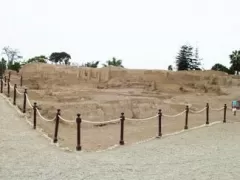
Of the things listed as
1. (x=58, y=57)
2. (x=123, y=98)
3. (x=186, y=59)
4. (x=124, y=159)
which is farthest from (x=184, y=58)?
(x=124, y=159)

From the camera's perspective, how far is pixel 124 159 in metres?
9.53

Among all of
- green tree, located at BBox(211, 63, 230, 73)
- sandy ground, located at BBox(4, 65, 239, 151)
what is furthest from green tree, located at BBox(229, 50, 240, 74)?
sandy ground, located at BBox(4, 65, 239, 151)

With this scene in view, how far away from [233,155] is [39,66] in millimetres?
37849

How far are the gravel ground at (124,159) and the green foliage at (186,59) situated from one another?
5099cm

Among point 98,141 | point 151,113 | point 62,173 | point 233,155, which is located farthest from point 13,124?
point 151,113

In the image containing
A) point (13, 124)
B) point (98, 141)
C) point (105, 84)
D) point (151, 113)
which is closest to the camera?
point (13, 124)

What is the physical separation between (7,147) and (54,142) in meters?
1.52

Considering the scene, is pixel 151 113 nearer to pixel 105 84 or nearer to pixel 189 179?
pixel 105 84

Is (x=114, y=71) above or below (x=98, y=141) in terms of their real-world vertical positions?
above

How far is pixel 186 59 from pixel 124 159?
56.4 m

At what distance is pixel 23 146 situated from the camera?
34.0 feet

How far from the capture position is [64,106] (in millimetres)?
23969

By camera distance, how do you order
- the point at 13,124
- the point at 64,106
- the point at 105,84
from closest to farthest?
the point at 13,124 → the point at 64,106 → the point at 105,84

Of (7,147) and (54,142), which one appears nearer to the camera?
(7,147)
